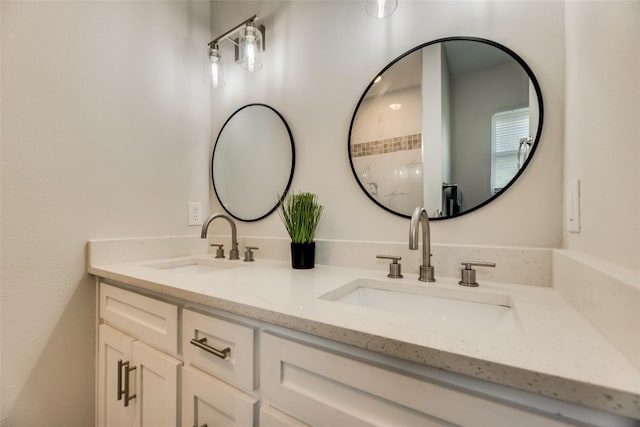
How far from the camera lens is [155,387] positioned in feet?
2.67

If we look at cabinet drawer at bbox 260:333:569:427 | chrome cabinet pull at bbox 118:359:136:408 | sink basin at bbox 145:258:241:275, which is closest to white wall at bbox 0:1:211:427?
sink basin at bbox 145:258:241:275

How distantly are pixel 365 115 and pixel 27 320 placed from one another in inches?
55.8

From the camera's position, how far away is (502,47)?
33.5 inches

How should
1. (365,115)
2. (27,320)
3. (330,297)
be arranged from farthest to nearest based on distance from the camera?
1. (365,115)
2. (27,320)
3. (330,297)

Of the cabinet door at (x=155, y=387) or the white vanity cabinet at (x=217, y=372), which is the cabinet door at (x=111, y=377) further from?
the white vanity cabinet at (x=217, y=372)

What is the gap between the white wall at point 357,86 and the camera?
0.80 metres

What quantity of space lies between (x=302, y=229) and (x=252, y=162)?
0.55 meters

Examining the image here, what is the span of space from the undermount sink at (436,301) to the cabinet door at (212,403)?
288 millimetres

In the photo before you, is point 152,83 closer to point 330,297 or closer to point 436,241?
point 330,297

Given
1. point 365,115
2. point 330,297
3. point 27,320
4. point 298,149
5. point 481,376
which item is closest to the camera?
point 481,376

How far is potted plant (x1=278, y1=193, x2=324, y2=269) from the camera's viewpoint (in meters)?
1.06

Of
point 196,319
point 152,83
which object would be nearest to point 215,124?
point 152,83

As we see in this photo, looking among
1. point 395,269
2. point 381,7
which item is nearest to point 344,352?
point 395,269

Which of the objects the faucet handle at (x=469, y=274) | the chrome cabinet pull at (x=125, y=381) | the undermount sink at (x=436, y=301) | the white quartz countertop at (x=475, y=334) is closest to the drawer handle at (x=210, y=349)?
the white quartz countertop at (x=475, y=334)
